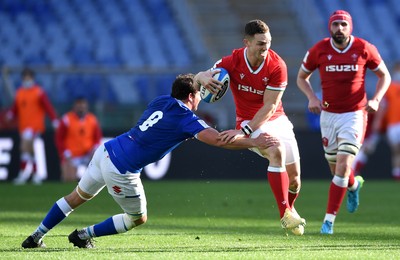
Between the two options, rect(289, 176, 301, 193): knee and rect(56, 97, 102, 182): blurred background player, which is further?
rect(56, 97, 102, 182): blurred background player

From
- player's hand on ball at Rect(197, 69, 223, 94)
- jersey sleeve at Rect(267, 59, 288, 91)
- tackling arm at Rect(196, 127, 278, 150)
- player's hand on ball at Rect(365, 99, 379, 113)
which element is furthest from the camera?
player's hand on ball at Rect(365, 99, 379, 113)

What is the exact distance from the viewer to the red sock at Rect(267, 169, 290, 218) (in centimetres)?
873

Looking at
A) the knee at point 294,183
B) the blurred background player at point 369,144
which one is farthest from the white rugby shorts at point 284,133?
the blurred background player at point 369,144

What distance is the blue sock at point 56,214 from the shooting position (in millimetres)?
8086

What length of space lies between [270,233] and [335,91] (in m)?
1.74

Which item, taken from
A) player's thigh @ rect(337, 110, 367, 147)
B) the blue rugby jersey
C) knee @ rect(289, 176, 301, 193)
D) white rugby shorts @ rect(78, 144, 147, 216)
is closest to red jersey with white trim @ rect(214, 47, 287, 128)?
knee @ rect(289, 176, 301, 193)

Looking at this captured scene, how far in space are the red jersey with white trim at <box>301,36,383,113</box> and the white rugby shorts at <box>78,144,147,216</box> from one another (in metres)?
3.08

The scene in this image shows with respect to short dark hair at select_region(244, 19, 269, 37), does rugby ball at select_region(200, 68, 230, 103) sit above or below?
below

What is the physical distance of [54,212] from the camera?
26.6 ft

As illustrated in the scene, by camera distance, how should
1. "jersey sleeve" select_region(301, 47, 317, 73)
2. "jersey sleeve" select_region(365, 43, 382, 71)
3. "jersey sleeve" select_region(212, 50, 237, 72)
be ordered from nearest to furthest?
1. "jersey sleeve" select_region(212, 50, 237, 72)
2. "jersey sleeve" select_region(365, 43, 382, 71)
3. "jersey sleeve" select_region(301, 47, 317, 73)

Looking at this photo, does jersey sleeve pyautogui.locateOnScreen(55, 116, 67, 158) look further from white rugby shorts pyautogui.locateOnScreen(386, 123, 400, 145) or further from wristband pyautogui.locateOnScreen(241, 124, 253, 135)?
wristband pyautogui.locateOnScreen(241, 124, 253, 135)

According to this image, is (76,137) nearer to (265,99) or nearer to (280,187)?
(265,99)

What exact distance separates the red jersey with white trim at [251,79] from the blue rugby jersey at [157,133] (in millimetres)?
1346

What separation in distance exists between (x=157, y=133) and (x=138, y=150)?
0.22 metres
